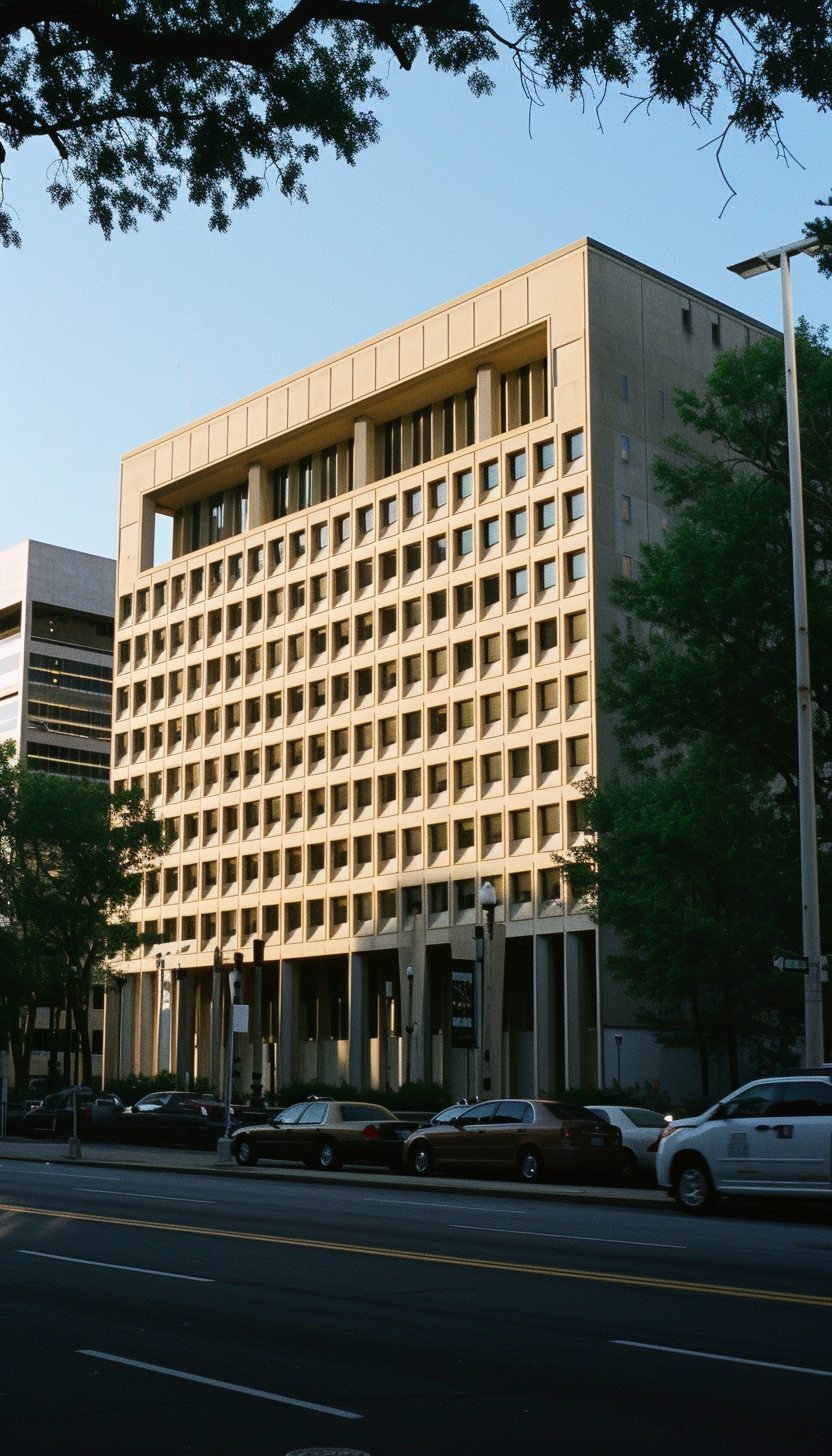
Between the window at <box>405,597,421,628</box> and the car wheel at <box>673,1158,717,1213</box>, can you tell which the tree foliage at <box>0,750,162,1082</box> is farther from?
the car wheel at <box>673,1158,717,1213</box>

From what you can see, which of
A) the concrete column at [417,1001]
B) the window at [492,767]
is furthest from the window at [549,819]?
the concrete column at [417,1001]

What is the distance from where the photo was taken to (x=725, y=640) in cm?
3653

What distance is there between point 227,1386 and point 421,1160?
22310mm

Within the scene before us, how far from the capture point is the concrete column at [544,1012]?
62094 millimetres

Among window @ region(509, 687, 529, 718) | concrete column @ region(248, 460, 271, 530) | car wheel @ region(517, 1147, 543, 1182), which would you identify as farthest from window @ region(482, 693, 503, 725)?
car wheel @ region(517, 1147, 543, 1182)

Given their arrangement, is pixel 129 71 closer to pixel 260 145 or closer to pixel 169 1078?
pixel 260 145

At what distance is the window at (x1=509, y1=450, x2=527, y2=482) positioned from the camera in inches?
2613

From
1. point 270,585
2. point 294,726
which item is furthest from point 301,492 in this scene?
point 294,726

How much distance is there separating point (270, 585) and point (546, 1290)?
6754cm

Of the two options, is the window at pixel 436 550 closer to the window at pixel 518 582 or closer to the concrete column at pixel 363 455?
the window at pixel 518 582

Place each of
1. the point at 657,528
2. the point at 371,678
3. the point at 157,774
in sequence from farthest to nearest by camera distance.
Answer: the point at 157,774 → the point at 371,678 → the point at 657,528

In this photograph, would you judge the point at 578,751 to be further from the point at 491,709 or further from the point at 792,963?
the point at 792,963

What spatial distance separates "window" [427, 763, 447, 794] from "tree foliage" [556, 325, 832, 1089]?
1018 inches

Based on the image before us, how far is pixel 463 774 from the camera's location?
6775 cm
